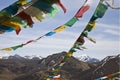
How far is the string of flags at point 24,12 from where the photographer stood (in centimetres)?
588

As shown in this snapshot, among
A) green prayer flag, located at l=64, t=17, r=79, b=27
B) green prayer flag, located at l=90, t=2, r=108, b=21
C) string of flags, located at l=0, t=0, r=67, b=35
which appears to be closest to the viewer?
string of flags, located at l=0, t=0, r=67, b=35

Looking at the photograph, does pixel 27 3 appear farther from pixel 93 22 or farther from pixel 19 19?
pixel 93 22

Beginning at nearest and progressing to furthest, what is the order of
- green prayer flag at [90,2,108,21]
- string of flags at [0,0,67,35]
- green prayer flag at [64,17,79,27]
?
string of flags at [0,0,67,35], green prayer flag at [90,2,108,21], green prayer flag at [64,17,79,27]

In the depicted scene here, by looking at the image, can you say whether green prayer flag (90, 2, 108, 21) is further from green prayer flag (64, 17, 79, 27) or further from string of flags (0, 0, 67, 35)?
string of flags (0, 0, 67, 35)

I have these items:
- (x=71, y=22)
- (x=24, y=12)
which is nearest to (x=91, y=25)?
(x=71, y=22)

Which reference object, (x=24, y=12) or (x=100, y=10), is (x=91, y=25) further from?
(x=24, y=12)

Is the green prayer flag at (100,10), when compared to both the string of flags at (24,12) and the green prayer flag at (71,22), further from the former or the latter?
the string of flags at (24,12)

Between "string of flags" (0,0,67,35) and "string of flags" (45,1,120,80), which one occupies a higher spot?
"string of flags" (0,0,67,35)

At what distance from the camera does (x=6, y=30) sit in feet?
19.9

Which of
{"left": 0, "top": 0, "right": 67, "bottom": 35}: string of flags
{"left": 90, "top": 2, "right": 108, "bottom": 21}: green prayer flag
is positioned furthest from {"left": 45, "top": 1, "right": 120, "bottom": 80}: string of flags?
{"left": 0, "top": 0, "right": 67, "bottom": 35}: string of flags

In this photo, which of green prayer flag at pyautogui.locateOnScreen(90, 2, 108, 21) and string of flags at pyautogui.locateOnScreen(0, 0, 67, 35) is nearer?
string of flags at pyautogui.locateOnScreen(0, 0, 67, 35)

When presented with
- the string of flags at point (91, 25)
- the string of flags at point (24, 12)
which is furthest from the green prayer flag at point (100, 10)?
the string of flags at point (24, 12)

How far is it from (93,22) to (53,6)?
2148mm

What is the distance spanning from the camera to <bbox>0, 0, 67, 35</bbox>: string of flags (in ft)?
19.3
